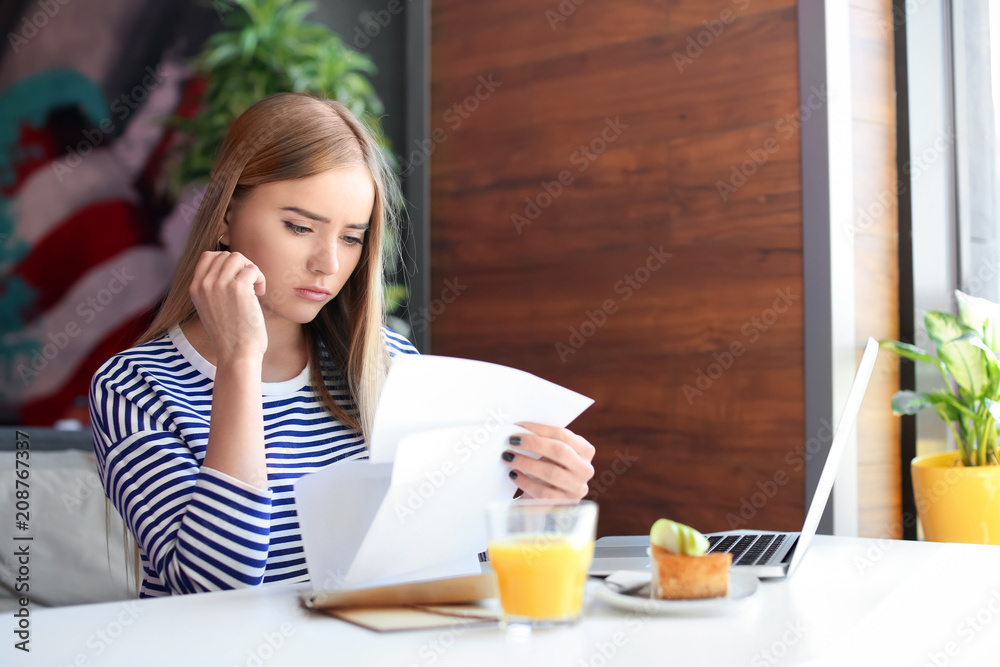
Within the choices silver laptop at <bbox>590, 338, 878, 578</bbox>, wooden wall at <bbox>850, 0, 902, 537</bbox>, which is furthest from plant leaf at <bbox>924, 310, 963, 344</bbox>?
silver laptop at <bbox>590, 338, 878, 578</bbox>

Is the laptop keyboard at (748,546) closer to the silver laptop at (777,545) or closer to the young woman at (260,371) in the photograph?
the silver laptop at (777,545)

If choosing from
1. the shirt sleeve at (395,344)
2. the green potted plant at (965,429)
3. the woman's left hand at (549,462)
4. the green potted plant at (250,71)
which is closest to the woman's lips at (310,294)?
the shirt sleeve at (395,344)

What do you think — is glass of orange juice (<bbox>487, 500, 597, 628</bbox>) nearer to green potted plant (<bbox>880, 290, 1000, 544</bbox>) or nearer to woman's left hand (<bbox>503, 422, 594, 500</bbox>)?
woman's left hand (<bbox>503, 422, 594, 500</bbox>)

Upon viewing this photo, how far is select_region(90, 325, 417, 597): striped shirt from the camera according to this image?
1.01 m

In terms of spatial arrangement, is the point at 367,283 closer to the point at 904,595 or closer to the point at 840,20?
the point at 904,595
